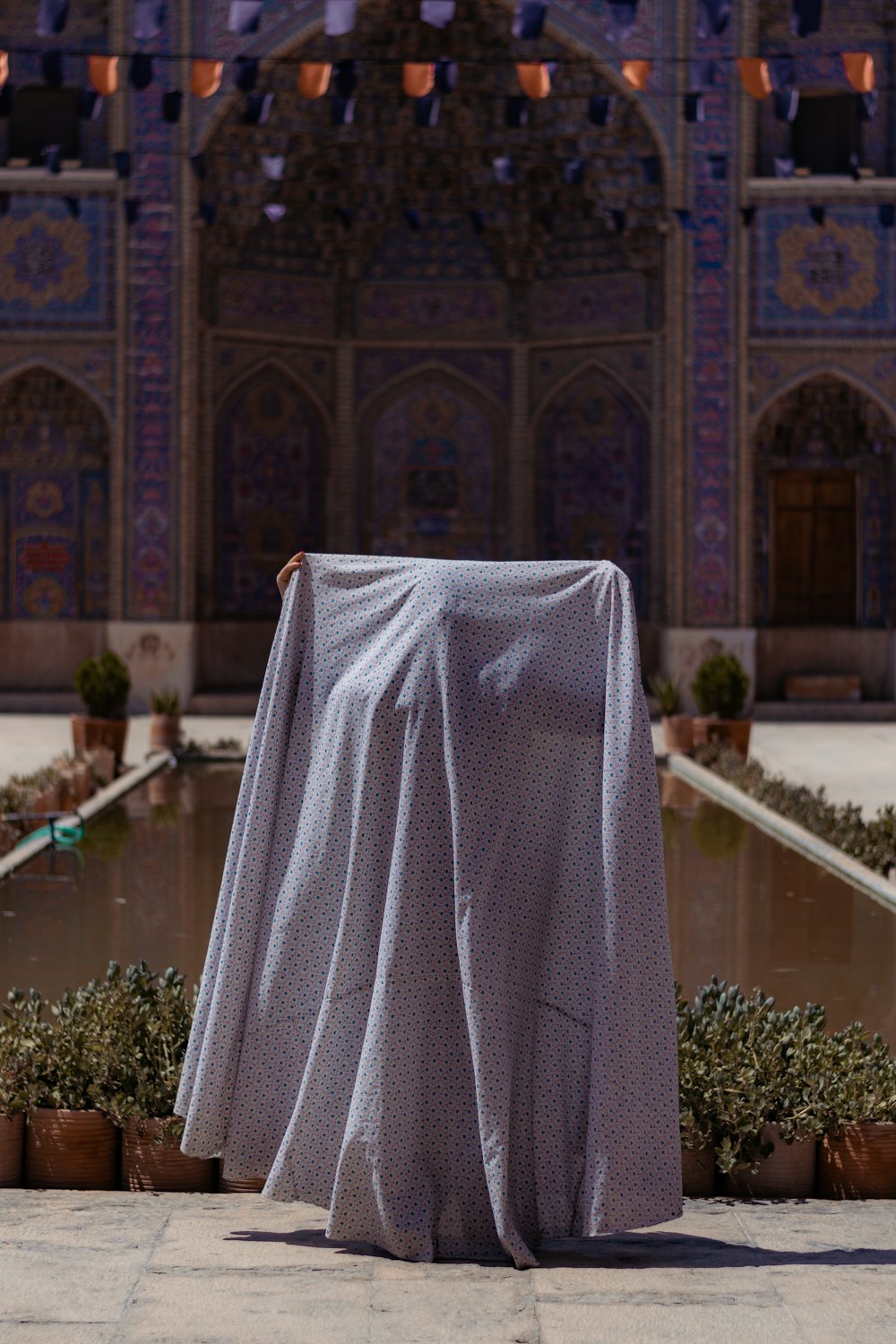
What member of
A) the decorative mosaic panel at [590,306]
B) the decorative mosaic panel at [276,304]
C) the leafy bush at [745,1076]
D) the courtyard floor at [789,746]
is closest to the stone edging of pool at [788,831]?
the courtyard floor at [789,746]

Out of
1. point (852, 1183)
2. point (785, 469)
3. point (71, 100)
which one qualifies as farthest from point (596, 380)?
point (852, 1183)

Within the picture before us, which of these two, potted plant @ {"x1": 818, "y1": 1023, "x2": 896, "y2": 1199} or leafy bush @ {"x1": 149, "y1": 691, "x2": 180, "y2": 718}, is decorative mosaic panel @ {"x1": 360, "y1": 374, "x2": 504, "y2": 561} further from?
potted plant @ {"x1": 818, "y1": 1023, "x2": 896, "y2": 1199}

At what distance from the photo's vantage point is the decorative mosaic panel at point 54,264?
55.8ft

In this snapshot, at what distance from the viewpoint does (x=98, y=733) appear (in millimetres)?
13008

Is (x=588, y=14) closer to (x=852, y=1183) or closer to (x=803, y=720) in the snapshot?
(x=803, y=720)

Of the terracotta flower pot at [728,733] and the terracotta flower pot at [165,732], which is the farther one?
the terracotta flower pot at [165,732]

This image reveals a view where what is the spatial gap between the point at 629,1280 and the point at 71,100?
16.2 metres

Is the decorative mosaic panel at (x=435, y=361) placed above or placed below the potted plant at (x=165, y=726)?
above

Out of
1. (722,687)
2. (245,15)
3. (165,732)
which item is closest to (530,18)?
(245,15)

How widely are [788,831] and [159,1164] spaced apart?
6736 mm

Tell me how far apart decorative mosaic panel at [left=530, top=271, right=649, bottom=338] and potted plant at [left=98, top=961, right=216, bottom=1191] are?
1443 cm

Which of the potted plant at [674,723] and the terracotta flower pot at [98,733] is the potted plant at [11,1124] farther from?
the potted plant at [674,723]

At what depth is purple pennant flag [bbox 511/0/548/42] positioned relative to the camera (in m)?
11.9

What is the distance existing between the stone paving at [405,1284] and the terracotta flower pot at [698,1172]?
203 millimetres
